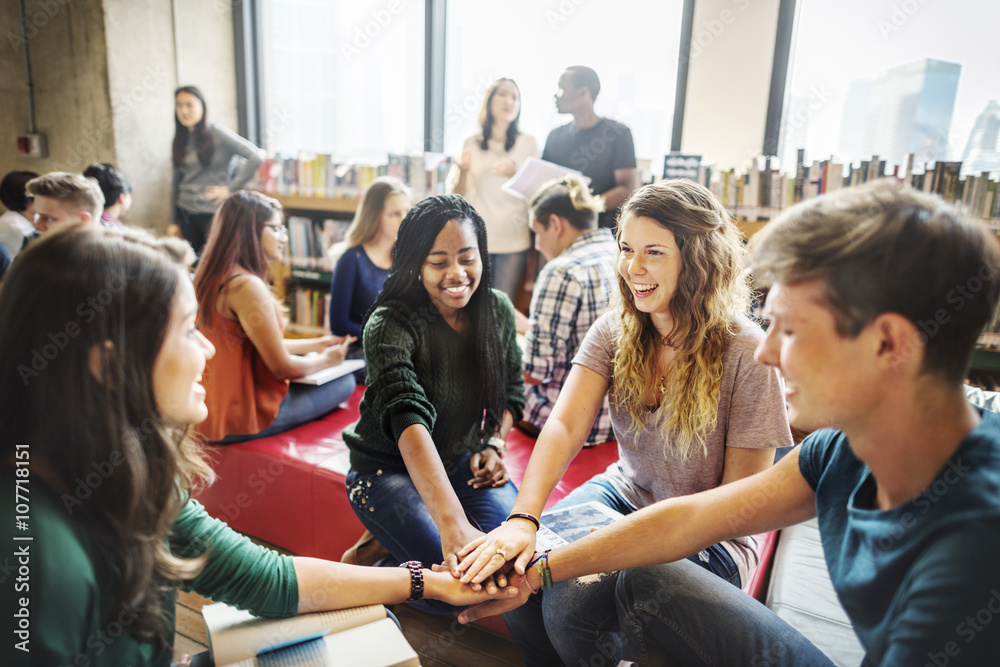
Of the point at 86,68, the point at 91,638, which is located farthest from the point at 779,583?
the point at 86,68

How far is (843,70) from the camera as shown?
11.9ft

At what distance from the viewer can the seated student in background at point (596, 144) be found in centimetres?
335

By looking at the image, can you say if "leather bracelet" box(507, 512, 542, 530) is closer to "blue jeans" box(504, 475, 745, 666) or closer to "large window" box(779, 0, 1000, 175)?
"blue jeans" box(504, 475, 745, 666)

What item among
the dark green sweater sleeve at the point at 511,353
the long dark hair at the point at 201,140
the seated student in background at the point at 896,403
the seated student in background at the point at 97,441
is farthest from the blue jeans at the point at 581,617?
the long dark hair at the point at 201,140

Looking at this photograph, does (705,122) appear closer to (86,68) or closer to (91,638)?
(91,638)

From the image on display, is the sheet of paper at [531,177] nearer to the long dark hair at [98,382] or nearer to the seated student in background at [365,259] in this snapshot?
the seated student in background at [365,259]

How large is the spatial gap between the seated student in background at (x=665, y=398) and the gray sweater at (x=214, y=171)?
11.7 feet

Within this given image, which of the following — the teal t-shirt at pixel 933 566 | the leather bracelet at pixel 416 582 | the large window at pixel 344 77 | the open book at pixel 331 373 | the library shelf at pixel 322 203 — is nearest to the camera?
the teal t-shirt at pixel 933 566

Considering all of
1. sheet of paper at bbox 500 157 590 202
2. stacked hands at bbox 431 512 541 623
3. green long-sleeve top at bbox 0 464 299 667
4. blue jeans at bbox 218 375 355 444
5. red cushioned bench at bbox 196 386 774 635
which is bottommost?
red cushioned bench at bbox 196 386 774 635

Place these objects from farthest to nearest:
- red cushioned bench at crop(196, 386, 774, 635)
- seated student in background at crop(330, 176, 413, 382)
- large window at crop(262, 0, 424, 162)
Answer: large window at crop(262, 0, 424, 162) → seated student in background at crop(330, 176, 413, 382) → red cushioned bench at crop(196, 386, 774, 635)

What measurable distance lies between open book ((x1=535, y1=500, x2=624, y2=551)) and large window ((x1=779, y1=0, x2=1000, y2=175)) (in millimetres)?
2822

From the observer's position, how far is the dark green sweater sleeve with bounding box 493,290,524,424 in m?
1.86

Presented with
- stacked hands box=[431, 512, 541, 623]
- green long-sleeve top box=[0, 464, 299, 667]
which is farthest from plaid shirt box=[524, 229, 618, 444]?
green long-sleeve top box=[0, 464, 299, 667]

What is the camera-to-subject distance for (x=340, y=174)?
15.2 feet
